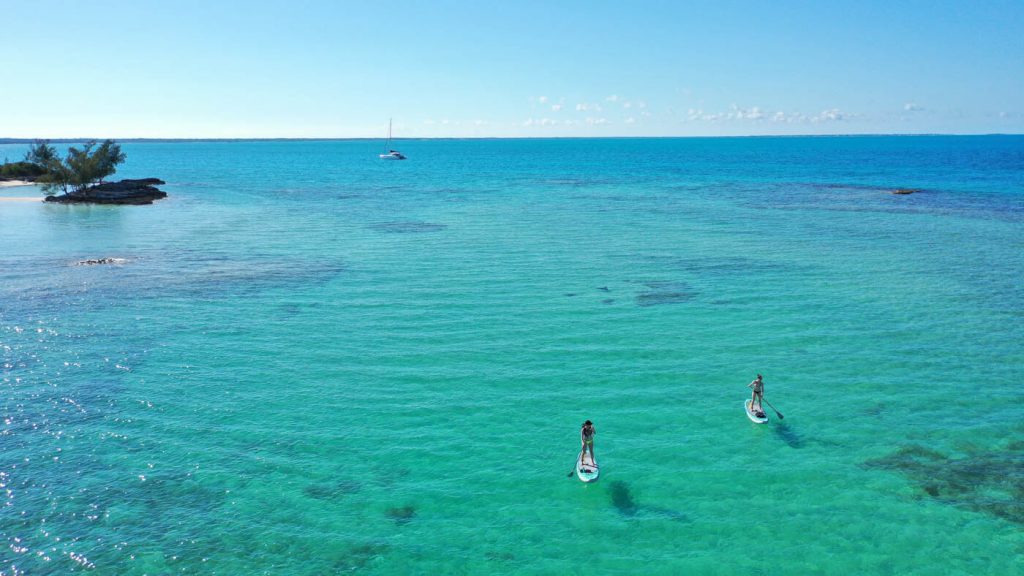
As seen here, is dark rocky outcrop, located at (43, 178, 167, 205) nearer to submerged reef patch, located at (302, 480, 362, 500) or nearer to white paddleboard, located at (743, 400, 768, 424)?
submerged reef patch, located at (302, 480, 362, 500)

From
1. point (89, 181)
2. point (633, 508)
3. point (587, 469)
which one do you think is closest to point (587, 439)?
point (587, 469)

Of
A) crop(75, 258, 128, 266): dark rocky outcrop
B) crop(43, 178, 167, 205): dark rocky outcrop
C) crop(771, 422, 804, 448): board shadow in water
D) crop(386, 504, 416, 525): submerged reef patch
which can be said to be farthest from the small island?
crop(771, 422, 804, 448): board shadow in water

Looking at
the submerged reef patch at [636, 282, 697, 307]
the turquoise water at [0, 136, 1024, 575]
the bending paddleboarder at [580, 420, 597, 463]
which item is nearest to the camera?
the turquoise water at [0, 136, 1024, 575]

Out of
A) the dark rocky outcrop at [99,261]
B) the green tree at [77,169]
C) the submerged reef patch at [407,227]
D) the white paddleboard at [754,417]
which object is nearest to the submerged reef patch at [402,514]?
the white paddleboard at [754,417]

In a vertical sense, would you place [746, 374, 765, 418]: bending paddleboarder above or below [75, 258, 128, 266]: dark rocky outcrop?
below

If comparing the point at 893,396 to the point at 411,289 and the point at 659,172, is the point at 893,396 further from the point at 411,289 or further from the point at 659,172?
the point at 659,172

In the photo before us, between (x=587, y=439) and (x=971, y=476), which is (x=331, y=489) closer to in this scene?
(x=587, y=439)
